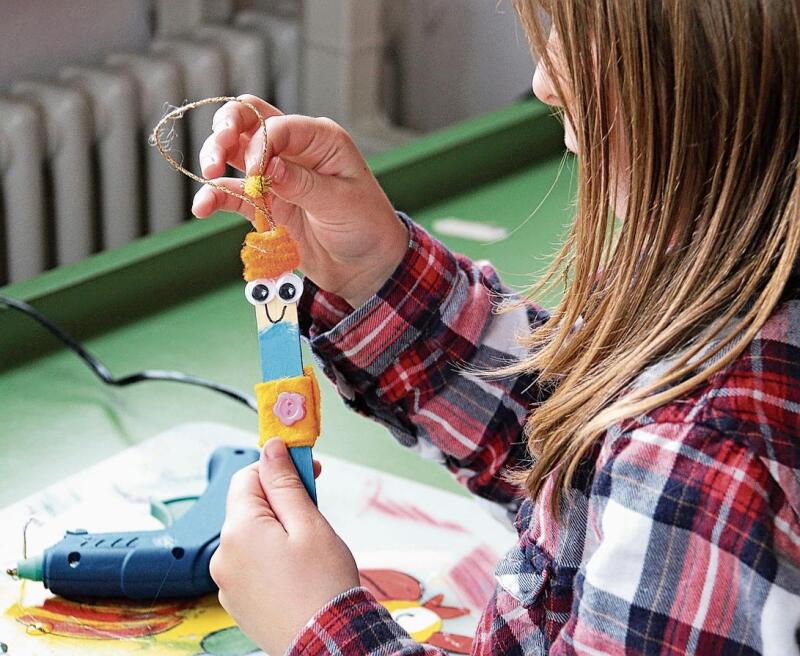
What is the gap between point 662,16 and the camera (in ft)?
1.65

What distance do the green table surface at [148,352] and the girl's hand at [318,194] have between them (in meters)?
0.12

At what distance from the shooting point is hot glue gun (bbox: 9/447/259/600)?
69 centimetres

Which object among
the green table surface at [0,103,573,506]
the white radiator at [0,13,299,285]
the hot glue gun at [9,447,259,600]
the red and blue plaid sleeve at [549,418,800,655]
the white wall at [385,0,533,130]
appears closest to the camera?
the red and blue plaid sleeve at [549,418,800,655]

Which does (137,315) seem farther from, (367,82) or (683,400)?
(367,82)

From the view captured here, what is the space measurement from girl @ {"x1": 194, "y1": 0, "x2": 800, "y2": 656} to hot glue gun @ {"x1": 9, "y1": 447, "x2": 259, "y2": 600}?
0.10m

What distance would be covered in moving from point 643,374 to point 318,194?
0.25 m

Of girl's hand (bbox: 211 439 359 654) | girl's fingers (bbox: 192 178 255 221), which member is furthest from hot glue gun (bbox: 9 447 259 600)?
girl's fingers (bbox: 192 178 255 221)

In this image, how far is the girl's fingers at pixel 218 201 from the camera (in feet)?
2.11

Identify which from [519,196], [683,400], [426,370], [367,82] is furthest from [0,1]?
[683,400]

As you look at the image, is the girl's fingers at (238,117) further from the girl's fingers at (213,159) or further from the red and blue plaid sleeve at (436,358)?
the red and blue plaid sleeve at (436,358)

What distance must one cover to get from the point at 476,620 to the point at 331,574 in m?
0.17

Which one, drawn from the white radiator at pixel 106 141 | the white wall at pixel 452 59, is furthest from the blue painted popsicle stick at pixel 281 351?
the white wall at pixel 452 59

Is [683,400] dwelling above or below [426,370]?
above

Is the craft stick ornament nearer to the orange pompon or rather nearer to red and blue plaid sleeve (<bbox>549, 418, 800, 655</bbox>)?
the orange pompon
